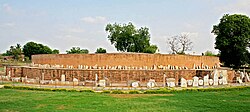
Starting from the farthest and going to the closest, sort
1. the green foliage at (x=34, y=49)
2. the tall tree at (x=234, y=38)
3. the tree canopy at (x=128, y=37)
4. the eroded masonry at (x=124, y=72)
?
the green foliage at (x=34, y=49)
the tree canopy at (x=128, y=37)
the tall tree at (x=234, y=38)
the eroded masonry at (x=124, y=72)

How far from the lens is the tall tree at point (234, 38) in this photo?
108 feet

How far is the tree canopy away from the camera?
135 feet

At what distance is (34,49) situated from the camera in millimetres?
63875

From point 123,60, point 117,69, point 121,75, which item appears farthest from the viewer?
point 123,60

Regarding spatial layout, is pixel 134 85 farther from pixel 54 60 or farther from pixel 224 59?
pixel 224 59

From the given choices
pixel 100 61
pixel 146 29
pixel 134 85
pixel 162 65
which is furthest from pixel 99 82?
pixel 146 29

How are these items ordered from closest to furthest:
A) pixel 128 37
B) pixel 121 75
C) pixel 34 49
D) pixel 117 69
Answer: pixel 121 75 → pixel 117 69 → pixel 128 37 → pixel 34 49

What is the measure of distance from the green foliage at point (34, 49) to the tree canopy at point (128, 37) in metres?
27.1

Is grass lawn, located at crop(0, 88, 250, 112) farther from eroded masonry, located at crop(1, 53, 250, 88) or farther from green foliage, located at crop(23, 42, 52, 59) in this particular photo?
green foliage, located at crop(23, 42, 52, 59)

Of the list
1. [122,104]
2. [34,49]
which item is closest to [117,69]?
[122,104]

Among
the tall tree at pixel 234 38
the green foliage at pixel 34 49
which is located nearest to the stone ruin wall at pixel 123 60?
the tall tree at pixel 234 38

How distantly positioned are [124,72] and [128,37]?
22.6m

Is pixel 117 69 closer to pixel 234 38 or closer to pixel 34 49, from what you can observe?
pixel 234 38

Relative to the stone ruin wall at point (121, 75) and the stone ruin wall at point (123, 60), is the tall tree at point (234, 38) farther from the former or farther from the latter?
the stone ruin wall at point (121, 75)
